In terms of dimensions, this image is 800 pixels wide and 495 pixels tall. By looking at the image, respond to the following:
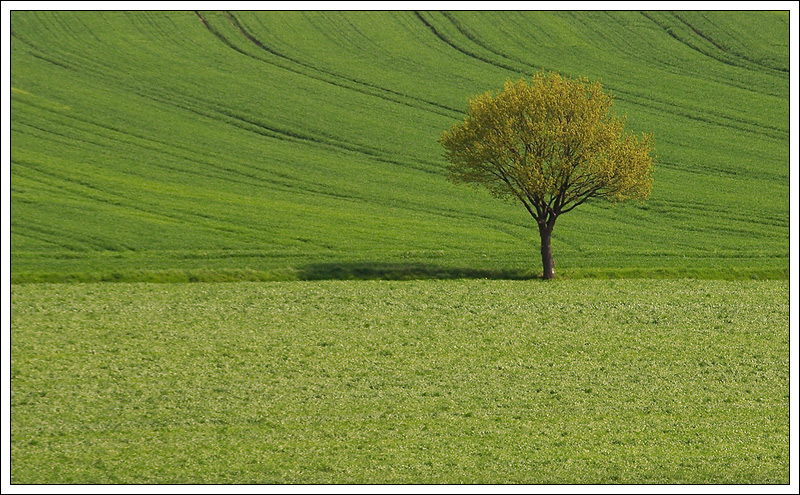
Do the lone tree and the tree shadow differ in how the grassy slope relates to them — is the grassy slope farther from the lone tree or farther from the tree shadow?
the lone tree

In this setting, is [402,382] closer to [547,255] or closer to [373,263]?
[373,263]

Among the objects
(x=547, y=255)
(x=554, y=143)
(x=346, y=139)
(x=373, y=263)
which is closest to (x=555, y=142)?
(x=554, y=143)

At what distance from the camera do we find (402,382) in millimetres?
29188

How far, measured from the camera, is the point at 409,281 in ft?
133

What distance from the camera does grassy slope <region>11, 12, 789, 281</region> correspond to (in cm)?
4494

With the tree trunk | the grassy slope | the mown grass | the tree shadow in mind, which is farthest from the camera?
the grassy slope

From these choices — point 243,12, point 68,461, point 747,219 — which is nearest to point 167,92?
point 243,12

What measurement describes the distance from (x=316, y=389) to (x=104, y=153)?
35056 millimetres

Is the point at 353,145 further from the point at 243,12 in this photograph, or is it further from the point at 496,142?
the point at 243,12

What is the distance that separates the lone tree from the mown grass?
4500 mm

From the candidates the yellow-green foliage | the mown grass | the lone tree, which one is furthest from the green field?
the yellow-green foliage

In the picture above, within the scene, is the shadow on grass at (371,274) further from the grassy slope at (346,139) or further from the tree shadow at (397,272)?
the grassy slope at (346,139)

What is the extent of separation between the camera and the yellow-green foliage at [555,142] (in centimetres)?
4059

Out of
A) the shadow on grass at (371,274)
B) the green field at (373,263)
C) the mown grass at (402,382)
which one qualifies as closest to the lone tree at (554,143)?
the shadow on grass at (371,274)
